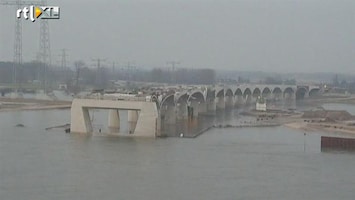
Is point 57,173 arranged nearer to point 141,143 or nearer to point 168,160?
point 168,160

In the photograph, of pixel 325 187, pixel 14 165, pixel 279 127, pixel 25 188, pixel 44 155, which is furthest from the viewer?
pixel 279 127

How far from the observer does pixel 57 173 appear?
4.63 meters

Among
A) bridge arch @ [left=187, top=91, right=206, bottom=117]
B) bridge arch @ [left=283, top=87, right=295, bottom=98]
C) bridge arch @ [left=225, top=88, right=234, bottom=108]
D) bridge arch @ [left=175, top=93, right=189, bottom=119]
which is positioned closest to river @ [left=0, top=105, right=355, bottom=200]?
bridge arch @ [left=175, top=93, right=189, bottom=119]

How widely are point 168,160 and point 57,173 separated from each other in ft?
3.76

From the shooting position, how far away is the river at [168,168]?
413 cm

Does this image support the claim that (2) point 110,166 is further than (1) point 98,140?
No

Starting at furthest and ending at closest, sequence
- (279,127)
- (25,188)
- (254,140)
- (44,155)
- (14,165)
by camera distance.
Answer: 1. (279,127)
2. (254,140)
3. (44,155)
4. (14,165)
5. (25,188)

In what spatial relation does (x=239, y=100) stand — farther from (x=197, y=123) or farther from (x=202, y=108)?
(x=197, y=123)

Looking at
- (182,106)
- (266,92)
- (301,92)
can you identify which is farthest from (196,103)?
(301,92)

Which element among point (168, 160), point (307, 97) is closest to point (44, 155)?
point (168, 160)

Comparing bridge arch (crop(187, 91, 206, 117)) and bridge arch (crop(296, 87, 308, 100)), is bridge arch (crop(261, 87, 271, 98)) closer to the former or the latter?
bridge arch (crop(296, 87, 308, 100))

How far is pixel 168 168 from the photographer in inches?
200

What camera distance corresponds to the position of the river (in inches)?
163

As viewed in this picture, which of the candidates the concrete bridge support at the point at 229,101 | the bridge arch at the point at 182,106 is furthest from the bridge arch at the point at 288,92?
the bridge arch at the point at 182,106
